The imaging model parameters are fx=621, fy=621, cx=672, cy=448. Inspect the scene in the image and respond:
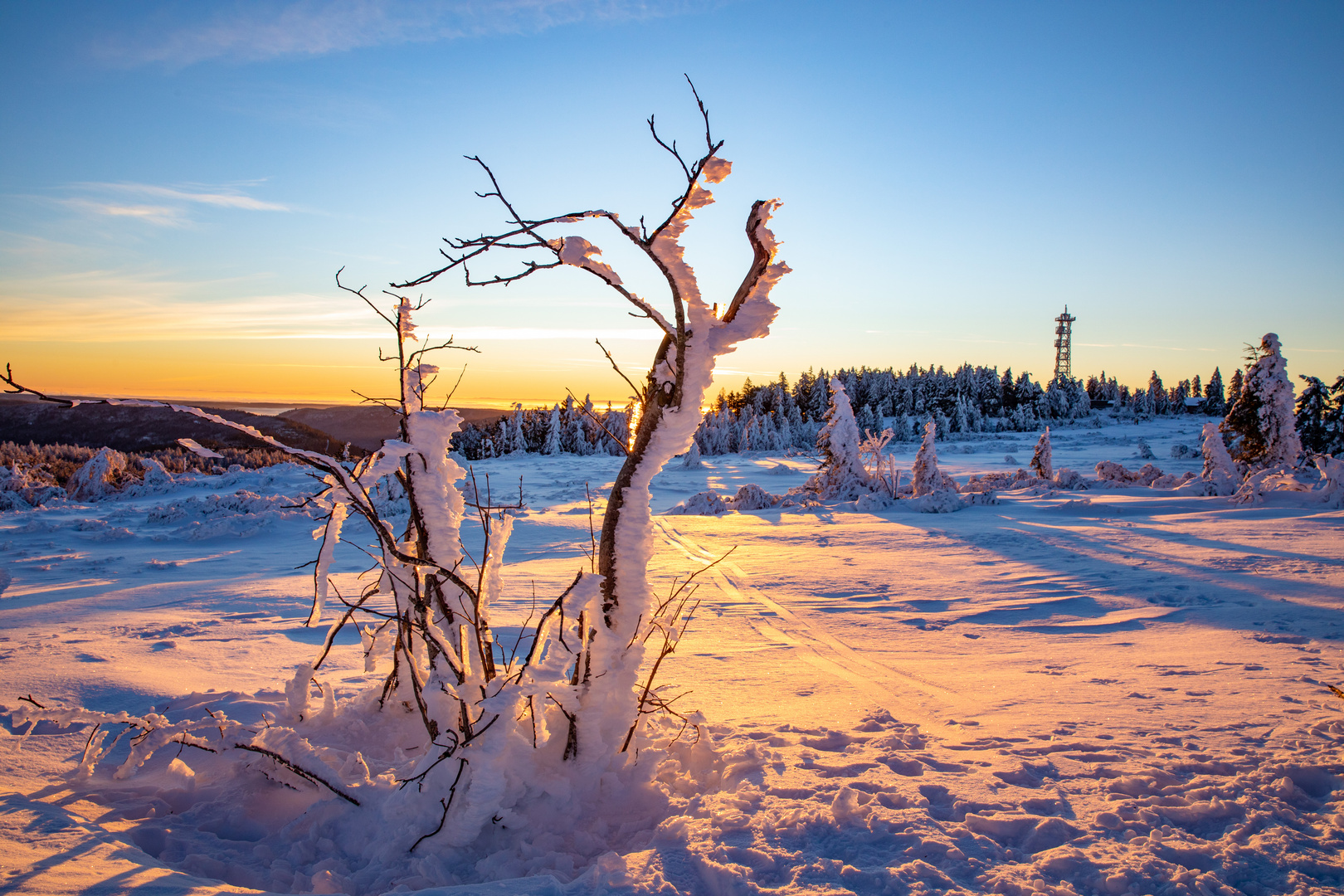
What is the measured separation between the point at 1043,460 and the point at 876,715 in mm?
23689

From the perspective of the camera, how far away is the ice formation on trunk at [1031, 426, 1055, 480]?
77.7ft

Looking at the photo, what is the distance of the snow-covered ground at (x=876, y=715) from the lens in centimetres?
244

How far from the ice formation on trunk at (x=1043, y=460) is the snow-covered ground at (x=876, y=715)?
12.8m

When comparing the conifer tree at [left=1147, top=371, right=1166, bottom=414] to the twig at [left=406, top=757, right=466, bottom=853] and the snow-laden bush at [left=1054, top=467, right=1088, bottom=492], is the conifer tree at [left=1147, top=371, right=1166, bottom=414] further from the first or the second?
the twig at [left=406, top=757, right=466, bottom=853]

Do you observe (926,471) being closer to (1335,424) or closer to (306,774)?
(1335,424)

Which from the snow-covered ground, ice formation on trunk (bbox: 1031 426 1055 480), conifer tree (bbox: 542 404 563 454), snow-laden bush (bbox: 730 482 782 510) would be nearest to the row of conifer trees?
conifer tree (bbox: 542 404 563 454)

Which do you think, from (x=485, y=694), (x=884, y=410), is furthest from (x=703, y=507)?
(x=884, y=410)

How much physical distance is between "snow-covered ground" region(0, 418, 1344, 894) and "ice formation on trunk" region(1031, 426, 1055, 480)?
12.8 meters

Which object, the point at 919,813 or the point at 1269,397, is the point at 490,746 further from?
the point at 1269,397

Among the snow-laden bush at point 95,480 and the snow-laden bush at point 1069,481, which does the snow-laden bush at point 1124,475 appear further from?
the snow-laden bush at point 95,480

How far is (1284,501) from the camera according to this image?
1440 cm

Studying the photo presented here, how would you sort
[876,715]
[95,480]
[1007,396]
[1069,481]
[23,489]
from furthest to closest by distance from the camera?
[1007,396] → [1069,481] → [95,480] → [23,489] → [876,715]

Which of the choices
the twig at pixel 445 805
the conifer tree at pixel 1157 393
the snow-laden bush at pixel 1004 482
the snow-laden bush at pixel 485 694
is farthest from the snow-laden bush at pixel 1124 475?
the conifer tree at pixel 1157 393

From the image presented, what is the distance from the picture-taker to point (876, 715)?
430 centimetres
